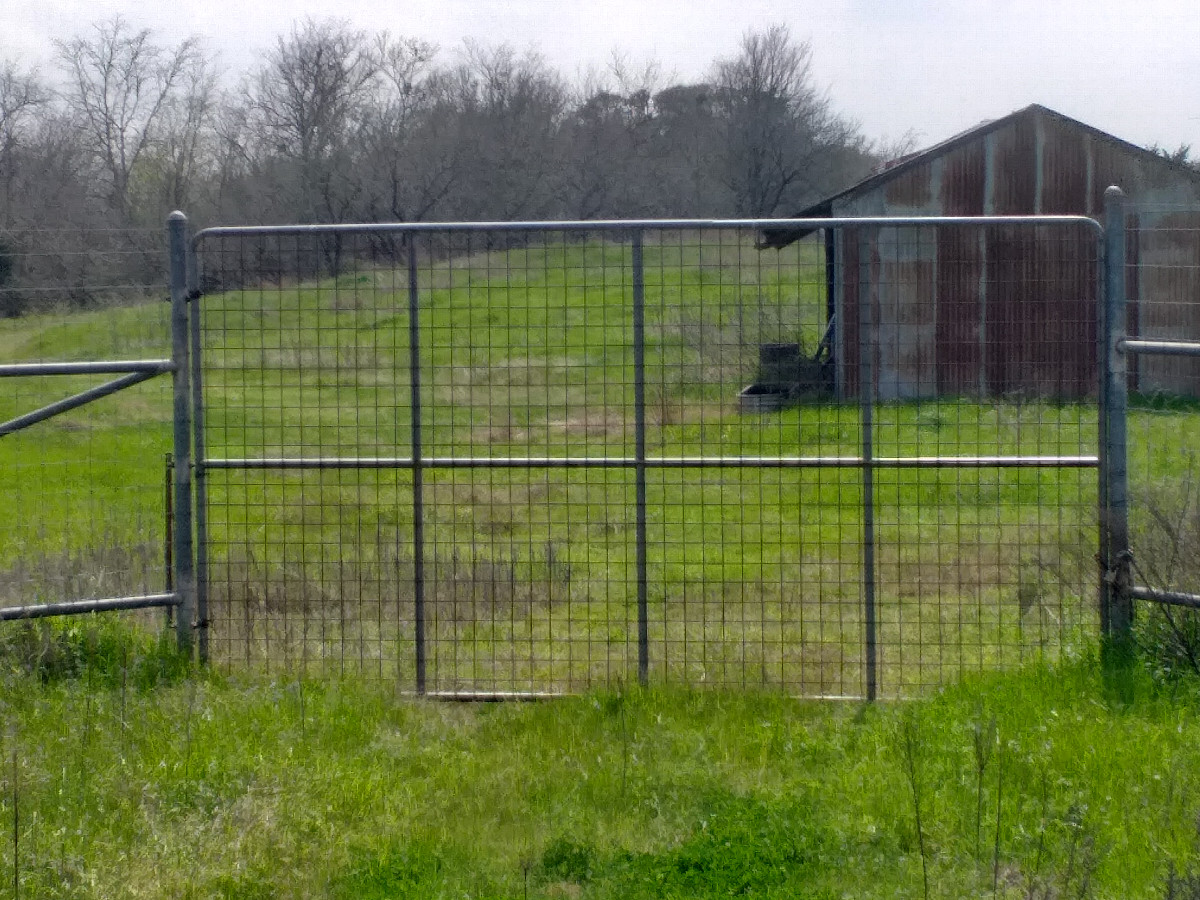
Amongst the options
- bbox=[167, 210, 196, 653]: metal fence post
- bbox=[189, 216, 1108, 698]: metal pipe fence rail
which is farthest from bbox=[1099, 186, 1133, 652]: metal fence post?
bbox=[167, 210, 196, 653]: metal fence post

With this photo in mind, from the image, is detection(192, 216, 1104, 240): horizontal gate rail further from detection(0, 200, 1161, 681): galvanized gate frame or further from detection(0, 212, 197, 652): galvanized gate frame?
detection(0, 212, 197, 652): galvanized gate frame

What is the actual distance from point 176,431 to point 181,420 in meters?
0.06

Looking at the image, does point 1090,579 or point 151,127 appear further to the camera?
point 151,127

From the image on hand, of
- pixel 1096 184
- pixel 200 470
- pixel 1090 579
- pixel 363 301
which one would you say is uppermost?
pixel 1096 184

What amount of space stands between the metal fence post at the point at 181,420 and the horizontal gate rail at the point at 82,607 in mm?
113

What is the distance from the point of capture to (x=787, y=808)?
5.37 metres

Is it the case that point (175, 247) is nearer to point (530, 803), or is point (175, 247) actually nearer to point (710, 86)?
point (530, 803)

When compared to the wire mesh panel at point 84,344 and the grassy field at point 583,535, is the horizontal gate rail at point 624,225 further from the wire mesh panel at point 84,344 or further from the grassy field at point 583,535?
the wire mesh panel at point 84,344

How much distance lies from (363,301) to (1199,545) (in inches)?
188

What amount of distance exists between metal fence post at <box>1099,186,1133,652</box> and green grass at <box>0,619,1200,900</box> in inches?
17.9

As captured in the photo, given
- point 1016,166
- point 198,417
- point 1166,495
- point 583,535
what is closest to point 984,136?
point 1016,166

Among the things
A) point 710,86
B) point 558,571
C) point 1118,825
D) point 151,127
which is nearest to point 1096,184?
point 558,571

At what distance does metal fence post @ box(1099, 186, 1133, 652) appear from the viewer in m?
6.71

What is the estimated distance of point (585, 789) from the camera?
569 cm
